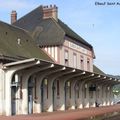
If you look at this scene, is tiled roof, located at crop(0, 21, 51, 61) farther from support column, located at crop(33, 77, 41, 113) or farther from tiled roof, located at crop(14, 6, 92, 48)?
support column, located at crop(33, 77, 41, 113)

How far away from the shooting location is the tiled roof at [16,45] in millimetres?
36403

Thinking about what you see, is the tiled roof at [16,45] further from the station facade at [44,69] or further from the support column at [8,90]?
the support column at [8,90]

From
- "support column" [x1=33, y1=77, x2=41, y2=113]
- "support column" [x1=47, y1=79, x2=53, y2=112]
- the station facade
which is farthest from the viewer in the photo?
"support column" [x1=47, y1=79, x2=53, y2=112]

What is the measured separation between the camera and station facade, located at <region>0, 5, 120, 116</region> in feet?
111

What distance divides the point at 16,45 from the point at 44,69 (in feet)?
18.1

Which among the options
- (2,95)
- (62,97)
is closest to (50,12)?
(62,97)

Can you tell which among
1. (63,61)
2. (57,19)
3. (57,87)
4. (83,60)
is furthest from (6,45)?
(83,60)

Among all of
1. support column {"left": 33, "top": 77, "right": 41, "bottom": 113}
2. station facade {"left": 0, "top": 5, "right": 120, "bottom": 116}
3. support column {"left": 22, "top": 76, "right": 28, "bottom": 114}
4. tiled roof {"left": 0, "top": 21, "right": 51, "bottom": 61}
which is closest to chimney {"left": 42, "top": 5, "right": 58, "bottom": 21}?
station facade {"left": 0, "top": 5, "right": 120, "bottom": 116}

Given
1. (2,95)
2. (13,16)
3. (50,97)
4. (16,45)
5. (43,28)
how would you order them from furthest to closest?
(13,16) → (43,28) → (50,97) → (16,45) → (2,95)

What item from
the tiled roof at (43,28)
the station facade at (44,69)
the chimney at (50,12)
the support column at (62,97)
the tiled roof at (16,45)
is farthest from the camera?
the chimney at (50,12)

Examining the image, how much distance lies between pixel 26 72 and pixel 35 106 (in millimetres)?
4265

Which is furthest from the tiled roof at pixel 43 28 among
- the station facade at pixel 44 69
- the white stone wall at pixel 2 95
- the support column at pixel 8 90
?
the white stone wall at pixel 2 95

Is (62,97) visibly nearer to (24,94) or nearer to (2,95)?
(24,94)

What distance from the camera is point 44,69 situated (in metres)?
36.7
